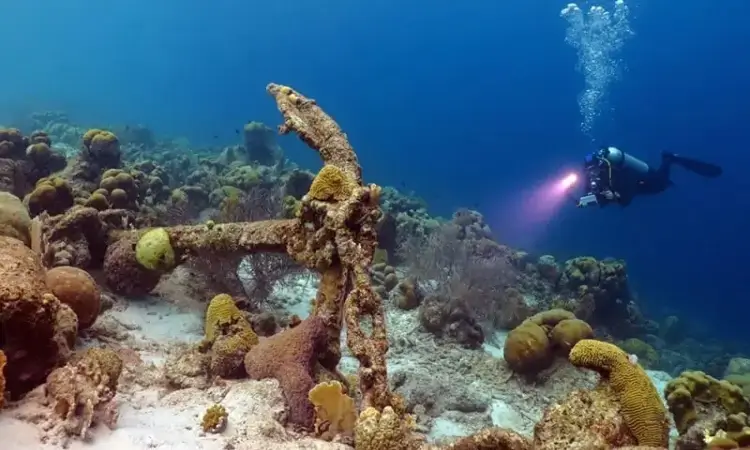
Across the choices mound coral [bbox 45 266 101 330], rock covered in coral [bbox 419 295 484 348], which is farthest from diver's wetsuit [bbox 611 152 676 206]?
mound coral [bbox 45 266 101 330]

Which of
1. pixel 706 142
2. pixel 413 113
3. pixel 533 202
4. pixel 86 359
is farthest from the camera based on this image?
pixel 413 113

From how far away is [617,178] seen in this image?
13211 millimetres

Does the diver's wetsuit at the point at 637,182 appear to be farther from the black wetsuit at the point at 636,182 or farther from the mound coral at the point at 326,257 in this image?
the mound coral at the point at 326,257

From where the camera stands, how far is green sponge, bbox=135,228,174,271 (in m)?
6.18

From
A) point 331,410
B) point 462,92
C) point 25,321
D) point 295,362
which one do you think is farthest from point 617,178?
point 462,92

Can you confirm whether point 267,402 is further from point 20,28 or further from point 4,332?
point 20,28

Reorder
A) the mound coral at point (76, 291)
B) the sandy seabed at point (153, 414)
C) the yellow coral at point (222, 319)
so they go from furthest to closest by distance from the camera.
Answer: the yellow coral at point (222, 319)
the mound coral at point (76, 291)
the sandy seabed at point (153, 414)

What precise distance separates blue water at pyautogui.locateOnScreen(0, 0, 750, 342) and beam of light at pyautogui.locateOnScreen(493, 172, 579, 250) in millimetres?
495

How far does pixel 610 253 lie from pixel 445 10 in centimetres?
9286

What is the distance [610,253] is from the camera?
149ft

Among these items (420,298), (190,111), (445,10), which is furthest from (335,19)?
(420,298)

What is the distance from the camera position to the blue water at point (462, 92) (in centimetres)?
5059

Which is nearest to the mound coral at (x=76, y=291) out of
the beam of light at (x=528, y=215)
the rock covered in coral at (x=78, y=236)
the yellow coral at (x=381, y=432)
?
the rock covered in coral at (x=78, y=236)

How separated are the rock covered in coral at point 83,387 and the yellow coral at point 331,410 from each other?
4.80 feet
